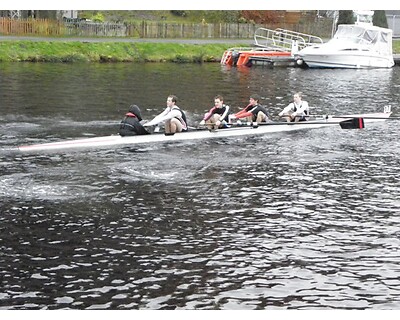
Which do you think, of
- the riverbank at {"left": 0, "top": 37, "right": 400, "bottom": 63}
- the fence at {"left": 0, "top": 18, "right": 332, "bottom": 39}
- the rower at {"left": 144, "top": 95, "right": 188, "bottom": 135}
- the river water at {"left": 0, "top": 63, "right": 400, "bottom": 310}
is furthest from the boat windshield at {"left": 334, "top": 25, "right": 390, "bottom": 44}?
the rower at {"left": 144, "top": 95, "right": 188, "bottom": 135}

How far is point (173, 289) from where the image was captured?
15023mm

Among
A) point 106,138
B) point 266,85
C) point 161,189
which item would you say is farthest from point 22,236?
point 266,85

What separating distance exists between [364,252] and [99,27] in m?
58.7

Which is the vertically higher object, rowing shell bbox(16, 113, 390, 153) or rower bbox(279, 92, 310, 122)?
rower bbox(279, 92, 310, 122)

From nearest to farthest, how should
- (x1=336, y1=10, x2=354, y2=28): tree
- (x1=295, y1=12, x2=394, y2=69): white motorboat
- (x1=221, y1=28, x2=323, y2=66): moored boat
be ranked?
1. (x1=221, y1=28, x2=323, y2=66): moored boat
2. (x1=295, y1=12, x2=394, y2=69): white motorboat
3. (x1=336, y1=10, x2=354, y2=28): tree

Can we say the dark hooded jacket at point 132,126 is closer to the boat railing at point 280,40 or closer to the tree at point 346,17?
the boat railing at point 280,40

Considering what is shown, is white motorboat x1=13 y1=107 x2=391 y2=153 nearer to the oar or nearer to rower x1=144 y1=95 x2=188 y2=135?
the oar

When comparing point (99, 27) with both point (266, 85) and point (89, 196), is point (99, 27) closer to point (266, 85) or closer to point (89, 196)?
point (266, 85)

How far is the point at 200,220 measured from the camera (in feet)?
63.8

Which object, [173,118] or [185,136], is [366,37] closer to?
[185,136]

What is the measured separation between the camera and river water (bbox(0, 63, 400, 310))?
15.0 m

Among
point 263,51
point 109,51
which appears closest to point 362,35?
point 263,51

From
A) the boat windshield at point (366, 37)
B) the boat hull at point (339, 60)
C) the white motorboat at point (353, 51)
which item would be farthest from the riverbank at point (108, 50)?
the boat windshield at point (366, 37)

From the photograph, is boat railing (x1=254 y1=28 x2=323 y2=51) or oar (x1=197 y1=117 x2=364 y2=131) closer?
oar (x1=197 y1=117 x2=364 y2=131)
